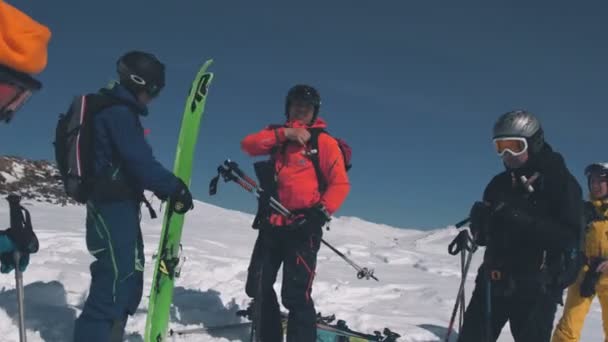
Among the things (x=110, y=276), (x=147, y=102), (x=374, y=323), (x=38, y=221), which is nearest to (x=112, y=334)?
(x=110, y=276)

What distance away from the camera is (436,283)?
10273mm

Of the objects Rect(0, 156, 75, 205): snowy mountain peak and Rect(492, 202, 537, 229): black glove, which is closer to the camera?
Rect(492, 202, 537, 229): black glove

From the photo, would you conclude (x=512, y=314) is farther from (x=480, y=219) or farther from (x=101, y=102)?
(x=101, y=102)

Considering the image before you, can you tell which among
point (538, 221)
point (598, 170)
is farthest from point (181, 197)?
point (598, 170)

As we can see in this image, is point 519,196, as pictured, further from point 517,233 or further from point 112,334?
point 112,334

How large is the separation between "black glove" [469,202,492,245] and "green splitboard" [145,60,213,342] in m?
2.39

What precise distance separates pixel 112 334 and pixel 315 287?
524 centimetres

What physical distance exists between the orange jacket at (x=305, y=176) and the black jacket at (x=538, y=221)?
4.10 feet

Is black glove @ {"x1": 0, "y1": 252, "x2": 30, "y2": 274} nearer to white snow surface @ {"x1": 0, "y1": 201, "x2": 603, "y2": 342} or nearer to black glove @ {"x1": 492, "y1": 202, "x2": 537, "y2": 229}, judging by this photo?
white snow surface @ {"x1": 0, "y1": 201, "x2": 603, "y2": 342}

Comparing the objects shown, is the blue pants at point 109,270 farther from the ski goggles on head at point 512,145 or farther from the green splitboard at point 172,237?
the ski goggles on head at point 512,145

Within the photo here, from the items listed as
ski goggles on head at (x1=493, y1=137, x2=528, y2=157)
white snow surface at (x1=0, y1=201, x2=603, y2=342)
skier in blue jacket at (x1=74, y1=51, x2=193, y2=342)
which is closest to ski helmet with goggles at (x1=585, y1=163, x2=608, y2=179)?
ski goggles on head at (x1=493, y1=137, x2=528, y2=157)

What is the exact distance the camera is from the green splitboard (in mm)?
4059

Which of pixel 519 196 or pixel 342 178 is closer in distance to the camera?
pixel 519 196

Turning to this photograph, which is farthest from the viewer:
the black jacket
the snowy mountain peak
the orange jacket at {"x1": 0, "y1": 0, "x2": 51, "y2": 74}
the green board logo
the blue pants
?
the snowy mountain peak
